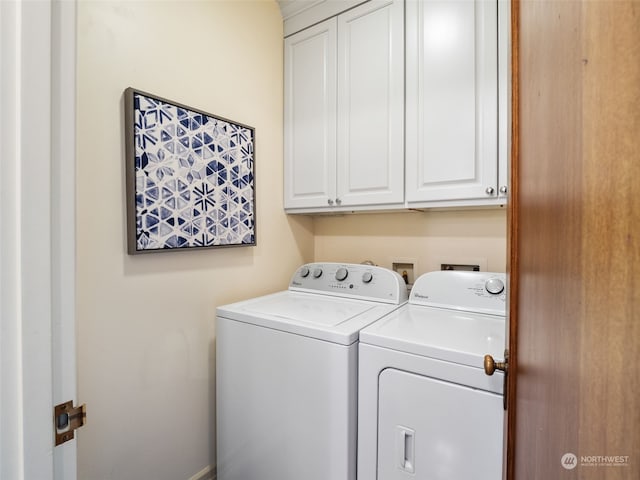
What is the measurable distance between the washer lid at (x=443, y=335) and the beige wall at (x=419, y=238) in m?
0.46

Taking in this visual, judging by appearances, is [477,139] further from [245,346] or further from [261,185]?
[245,346]

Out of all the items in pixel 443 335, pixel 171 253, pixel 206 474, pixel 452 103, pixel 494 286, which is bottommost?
pixel 206 474

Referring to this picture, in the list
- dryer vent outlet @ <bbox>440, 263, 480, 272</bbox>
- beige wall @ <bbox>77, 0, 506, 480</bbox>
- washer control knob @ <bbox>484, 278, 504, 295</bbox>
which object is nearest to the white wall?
beige wall @ <bbox>77, 0, 506, 480</bbox>

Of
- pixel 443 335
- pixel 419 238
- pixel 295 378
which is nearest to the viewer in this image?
pixel 443 335

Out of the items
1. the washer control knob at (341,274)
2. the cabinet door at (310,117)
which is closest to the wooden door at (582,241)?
the washer control knob at (341,274)

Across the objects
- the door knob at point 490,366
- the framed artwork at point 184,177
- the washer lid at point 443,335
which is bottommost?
the washer lid at point 443,335

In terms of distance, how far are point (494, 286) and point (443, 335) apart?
401 mm

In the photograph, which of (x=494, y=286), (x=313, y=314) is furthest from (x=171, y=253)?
(x=494, y=286)

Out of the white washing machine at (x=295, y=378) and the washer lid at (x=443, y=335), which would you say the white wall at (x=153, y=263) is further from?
the washer lid at (x=443, y=335)

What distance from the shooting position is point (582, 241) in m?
0.34

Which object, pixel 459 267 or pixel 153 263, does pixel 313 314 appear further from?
pixel 459 267

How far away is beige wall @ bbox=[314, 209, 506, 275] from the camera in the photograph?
64.5 inches

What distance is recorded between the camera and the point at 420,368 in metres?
0.99

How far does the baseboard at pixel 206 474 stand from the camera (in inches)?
60.1
